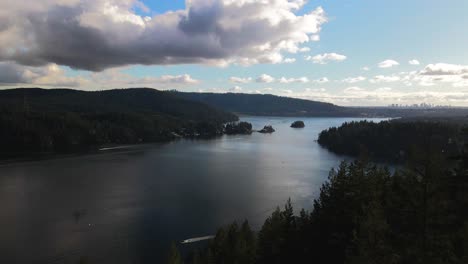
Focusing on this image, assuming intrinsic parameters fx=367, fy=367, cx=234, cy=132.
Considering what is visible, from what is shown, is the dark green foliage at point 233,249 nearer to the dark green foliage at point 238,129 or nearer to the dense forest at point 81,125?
the dense forest at point 81,125

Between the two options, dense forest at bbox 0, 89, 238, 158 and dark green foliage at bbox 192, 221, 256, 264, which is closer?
dark green foliage at bbox 192, 221, 256, 264

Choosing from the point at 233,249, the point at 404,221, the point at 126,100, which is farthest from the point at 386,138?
the point at 126,100

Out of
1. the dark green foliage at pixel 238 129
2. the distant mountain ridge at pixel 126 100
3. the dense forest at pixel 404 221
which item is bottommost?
the dark green foliage at pixel 238 129

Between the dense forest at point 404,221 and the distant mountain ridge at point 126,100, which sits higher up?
the distant mountain ridge at point 126,100

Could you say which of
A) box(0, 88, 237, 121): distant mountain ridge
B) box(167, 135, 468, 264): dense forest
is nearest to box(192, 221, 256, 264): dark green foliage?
box(167, 135, 468, 264): dense forest

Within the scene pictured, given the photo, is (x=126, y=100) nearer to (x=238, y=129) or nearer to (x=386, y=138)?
(x=238, y=129)

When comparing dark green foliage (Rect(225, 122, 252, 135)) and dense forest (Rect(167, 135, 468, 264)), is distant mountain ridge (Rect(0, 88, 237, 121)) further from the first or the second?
dense forest (Rect(167, 135, 468, 264))

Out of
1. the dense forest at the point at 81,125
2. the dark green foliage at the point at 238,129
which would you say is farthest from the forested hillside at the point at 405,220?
the dark green foliage at the point at 238,129
